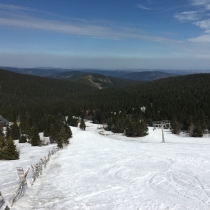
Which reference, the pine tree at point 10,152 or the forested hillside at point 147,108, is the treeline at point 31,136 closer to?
the pine tree at point 10,152

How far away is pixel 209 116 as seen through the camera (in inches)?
Result: 3792

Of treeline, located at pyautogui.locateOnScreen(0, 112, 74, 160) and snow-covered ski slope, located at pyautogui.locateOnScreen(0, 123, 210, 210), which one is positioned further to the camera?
treeline, located at pyautogui.locateOnScreen(0, 112, 74, 160)

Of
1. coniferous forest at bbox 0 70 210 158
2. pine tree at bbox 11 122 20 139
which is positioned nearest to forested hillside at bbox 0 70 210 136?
coniferous forest at bbox 0 70 210 158

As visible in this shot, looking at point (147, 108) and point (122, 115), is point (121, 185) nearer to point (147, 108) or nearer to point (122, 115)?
point (122, 115)

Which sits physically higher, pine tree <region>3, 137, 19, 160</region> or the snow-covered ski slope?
the snow-covered ski slope

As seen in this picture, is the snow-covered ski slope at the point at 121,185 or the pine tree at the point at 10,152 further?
the pine tree at the point at 10,152

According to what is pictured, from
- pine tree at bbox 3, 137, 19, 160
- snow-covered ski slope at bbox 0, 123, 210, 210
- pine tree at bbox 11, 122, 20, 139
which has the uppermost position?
snow-covered ski slope at bbox 0, 123, 210, 210

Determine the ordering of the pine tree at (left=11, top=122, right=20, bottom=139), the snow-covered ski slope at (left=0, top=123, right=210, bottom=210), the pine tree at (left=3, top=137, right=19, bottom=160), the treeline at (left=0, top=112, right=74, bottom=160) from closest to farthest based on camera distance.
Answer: the snow-covered ski slope at (left=0, top=123, right=210, bottom=210) → the pine tree at (left=3, top=137, right=19, bottom=160) → the treeline at (left=0, top=112, right=74, bottom=160) → the pine tree at (left=11, top=122, right=20, bottom=139)

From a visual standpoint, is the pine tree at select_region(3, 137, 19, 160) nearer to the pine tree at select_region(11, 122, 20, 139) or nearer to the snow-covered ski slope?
the snow-covered ski slope

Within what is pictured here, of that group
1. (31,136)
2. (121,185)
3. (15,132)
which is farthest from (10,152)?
(15,132)

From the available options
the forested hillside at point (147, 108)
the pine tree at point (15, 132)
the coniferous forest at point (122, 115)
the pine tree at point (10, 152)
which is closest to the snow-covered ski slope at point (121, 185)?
the pine tree at point (10, 152)

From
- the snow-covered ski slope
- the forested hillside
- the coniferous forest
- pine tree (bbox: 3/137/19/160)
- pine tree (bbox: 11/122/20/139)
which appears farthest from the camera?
the forested hillside

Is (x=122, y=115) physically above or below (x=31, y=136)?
below

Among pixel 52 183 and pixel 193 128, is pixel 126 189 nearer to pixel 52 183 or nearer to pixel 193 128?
pixel 52 183
